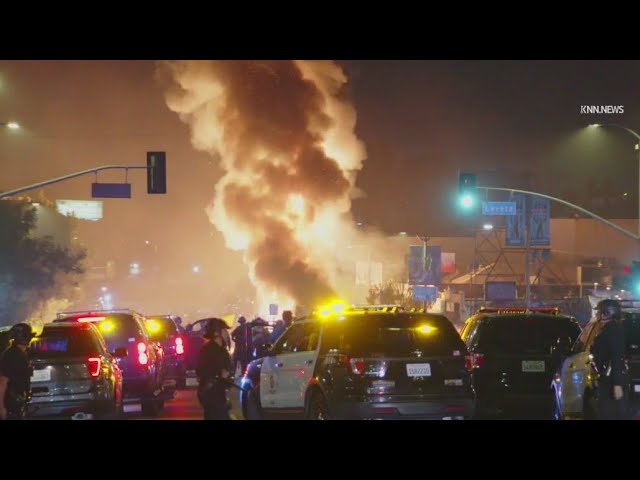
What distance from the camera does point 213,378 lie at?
1228cm

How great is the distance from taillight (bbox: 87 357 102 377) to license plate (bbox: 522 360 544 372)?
6.26 m

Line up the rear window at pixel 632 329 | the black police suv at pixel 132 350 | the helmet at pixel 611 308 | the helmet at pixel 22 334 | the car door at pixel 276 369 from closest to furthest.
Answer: the helmet at pixel 611 308, the helmet at pixel 22 334, the rear window at pixel 632 329, the car door at pixel 276 369, the black police suv at pixel 132 350

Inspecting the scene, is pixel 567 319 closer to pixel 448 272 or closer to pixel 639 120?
pixel 448 272

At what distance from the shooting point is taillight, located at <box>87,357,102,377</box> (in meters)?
15.3

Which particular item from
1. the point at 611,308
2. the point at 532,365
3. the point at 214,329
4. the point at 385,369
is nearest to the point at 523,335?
A: the point at 532,365

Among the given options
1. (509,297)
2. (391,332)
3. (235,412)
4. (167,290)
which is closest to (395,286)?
(509,297)

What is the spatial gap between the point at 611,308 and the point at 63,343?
7723 millimetres

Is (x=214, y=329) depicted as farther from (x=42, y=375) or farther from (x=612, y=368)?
(x=612, y=368)

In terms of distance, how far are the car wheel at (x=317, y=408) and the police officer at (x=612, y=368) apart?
3358 mm

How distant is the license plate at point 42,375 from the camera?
597 inches

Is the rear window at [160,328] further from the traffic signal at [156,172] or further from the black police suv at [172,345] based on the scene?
the traffic signal at [156,172]

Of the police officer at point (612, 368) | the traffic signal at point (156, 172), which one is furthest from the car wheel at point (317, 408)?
the traffic signal at point (156, 172)

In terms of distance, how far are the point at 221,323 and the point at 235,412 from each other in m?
7.16
